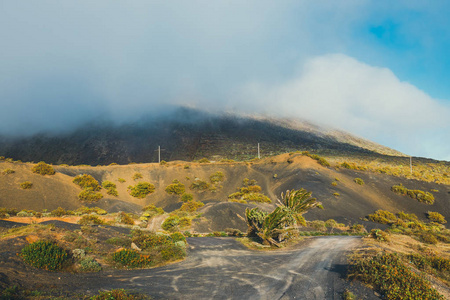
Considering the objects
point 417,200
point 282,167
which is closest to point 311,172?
point 282,167

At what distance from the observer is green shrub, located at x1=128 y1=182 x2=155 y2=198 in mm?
46719

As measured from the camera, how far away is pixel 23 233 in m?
11.2

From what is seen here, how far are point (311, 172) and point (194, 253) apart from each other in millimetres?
36320

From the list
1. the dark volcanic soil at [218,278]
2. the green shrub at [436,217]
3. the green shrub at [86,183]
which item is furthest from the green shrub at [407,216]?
the green shrub at [86,183]

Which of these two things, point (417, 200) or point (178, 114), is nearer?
point (417, 200)

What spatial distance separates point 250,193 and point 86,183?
1068 inches

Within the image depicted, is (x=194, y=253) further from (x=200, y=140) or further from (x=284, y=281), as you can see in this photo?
(x=200, y=140)

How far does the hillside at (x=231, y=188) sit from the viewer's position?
32.7 meters

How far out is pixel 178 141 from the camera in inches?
3895

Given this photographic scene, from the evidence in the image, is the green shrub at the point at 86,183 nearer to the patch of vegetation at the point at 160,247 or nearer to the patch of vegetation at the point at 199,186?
the patch of vegetation at the point at 199,186

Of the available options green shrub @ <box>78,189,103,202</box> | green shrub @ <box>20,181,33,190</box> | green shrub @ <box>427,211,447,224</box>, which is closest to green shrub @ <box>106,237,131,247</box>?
green shrub @ <box>78,189,103,202</box>

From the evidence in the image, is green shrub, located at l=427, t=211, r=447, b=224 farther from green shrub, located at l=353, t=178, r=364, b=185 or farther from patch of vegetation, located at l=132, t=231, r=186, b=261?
patch of vegetation, located at l=132, t=231, r=186, b=261

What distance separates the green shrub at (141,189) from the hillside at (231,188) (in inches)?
42.4

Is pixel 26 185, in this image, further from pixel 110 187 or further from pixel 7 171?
pixel 110 187
